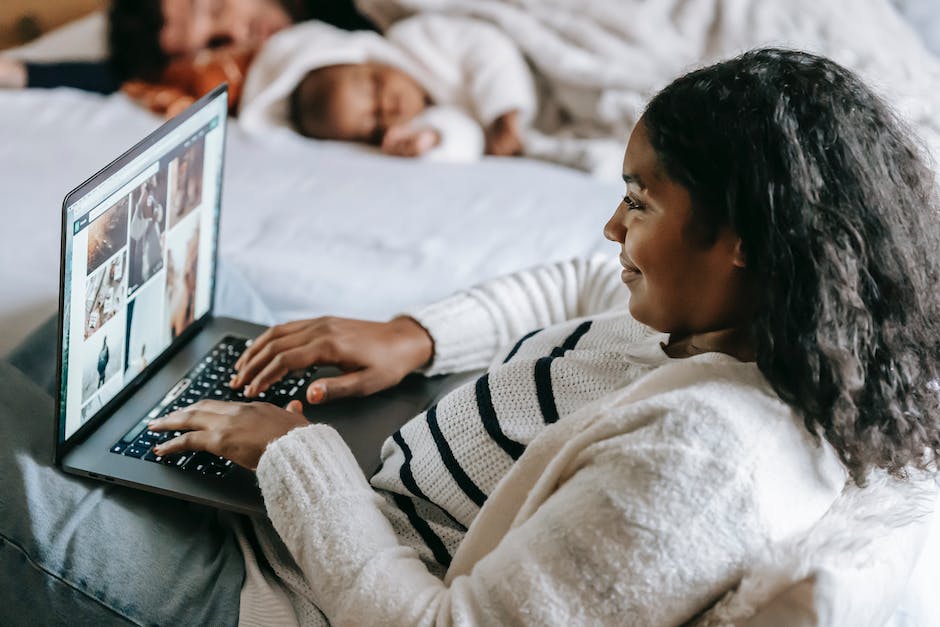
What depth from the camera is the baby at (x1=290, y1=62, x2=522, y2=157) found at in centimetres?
182

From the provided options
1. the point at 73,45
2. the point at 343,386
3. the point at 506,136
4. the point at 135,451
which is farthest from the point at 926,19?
the point at 73,45

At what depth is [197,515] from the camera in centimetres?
91

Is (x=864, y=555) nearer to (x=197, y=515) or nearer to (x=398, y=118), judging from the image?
(x=197, y=515)

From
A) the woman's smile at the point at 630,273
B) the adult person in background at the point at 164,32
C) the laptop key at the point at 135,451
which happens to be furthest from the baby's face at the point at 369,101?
the woman's smile at the point at 630,273

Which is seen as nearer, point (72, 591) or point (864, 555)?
point (864, 555)

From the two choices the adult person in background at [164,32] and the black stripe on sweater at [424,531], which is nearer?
the black stripe on sweater at [424,531]

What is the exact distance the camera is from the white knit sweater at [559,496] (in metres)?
0.64

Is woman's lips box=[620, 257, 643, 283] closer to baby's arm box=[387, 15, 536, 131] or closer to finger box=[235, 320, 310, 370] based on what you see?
finger box=[235, 320, 310, 370]

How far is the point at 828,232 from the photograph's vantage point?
0.66 metres

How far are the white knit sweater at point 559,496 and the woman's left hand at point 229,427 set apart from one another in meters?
0.06

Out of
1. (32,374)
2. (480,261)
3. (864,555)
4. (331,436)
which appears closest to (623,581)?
(864,555)

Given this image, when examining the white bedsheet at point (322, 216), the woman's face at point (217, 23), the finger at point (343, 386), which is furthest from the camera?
the woman's face at point (217, 23)

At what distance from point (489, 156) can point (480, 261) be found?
1.39 feet

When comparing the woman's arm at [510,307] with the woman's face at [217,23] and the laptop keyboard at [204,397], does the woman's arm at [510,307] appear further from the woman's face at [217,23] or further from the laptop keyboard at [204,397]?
the woman's face at [217,23]
